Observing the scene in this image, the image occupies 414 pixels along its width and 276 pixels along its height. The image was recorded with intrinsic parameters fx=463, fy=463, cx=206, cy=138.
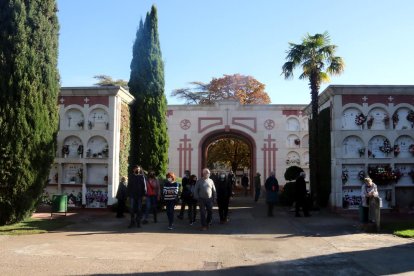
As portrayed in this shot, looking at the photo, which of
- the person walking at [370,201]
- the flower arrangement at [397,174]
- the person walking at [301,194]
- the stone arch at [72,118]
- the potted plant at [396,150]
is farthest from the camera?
the stone arch at [72,118]

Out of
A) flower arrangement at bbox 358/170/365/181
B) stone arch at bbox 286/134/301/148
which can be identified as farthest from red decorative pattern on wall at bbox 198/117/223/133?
flower arrangement at bbox 358/170/365/181

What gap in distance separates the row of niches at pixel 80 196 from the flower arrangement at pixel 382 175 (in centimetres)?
1064

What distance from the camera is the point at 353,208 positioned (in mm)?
18062

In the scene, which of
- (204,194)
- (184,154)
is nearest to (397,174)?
(204,194)

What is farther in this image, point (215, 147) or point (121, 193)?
point (215, 147)

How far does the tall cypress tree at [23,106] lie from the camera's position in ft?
41.1

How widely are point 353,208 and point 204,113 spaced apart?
46.8 feet

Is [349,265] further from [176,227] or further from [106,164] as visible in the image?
[106,164]

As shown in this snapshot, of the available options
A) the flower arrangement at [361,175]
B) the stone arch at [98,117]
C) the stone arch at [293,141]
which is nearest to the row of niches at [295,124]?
the stone arch at [293,141]

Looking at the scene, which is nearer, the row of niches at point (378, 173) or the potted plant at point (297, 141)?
the row of niches at point (378, 173)

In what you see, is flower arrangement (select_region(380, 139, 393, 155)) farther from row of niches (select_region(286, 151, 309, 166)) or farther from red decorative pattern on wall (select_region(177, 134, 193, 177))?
red decorative pattern on wall (select_region(177, 134, 193, 177))

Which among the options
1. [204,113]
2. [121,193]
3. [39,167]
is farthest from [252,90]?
[39,167]

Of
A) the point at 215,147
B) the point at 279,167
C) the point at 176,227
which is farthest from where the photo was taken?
the point at 215,147

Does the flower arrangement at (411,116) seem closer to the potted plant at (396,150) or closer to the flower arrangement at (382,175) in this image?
the potted plant at (396,150)
